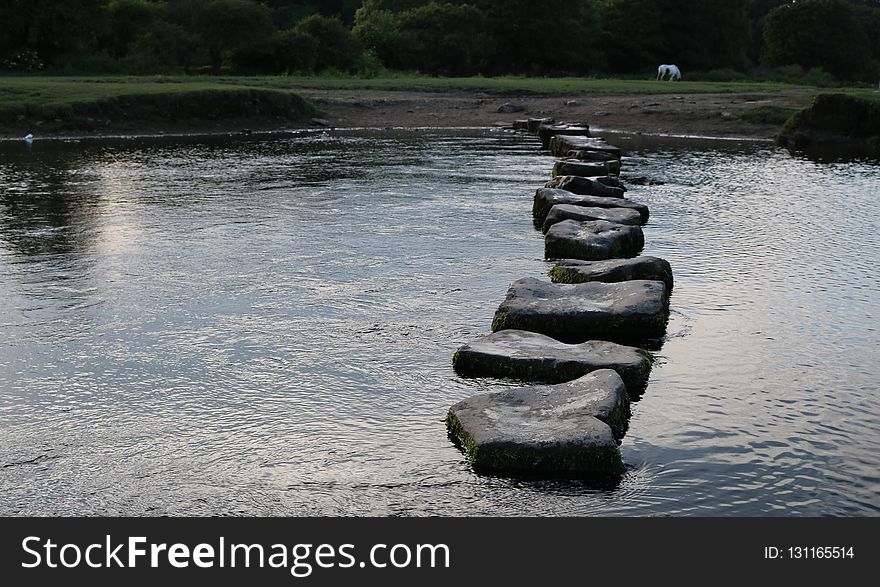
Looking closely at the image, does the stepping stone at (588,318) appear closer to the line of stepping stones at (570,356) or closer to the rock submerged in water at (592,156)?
the line of stepping stones at (570,356)

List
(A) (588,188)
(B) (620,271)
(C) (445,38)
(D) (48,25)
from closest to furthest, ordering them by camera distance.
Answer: (B) (620,271) < (A) (588,188) < (D) (48,25) < (C) (445,38)

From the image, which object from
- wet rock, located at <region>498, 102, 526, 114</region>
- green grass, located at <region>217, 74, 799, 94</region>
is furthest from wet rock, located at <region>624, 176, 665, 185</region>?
green grass, located at <region>217, 74, 799, 94</region>

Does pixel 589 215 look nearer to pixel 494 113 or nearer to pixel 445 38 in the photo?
pixel 494 113

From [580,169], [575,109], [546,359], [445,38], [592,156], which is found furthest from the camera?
[445,38]

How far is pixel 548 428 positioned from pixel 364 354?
193cm

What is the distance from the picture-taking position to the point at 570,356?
617cm

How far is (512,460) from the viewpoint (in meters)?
4.95

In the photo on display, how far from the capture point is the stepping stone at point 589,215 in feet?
34.7

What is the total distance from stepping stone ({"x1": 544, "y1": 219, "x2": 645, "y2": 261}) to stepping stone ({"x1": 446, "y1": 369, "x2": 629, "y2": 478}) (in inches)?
148

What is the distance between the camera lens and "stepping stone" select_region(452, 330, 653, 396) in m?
6.05
